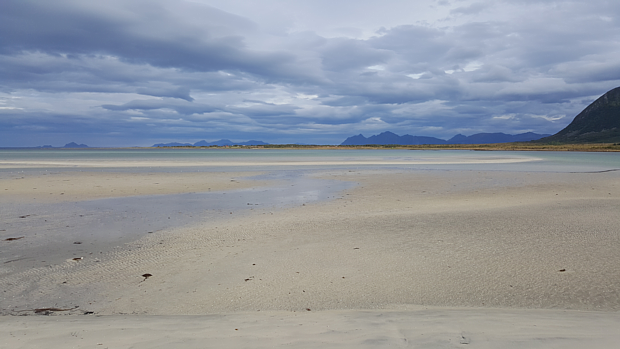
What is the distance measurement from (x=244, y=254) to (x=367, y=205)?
688cm

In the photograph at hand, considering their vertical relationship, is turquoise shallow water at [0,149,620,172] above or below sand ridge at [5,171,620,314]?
above

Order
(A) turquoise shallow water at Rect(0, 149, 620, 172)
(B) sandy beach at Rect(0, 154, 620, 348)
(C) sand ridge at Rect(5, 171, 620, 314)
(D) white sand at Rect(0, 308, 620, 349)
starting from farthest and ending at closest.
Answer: (A) turquoise shallow water at Rect(0, 149, 620, 172), (C) sand ridge at Rect(5, 171, 620, 314), (B) sandy beach at Rect(0, 154, 620, 348), (D) white sand at Rect(0, 308, 620, 349)

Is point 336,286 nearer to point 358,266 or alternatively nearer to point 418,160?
point 358,266

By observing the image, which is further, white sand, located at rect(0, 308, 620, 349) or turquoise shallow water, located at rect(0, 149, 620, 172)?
turquoise shallow water, located at rect(0, 149, 620, 172)

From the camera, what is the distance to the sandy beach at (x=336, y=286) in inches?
157

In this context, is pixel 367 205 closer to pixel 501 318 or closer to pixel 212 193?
pixel 212 193

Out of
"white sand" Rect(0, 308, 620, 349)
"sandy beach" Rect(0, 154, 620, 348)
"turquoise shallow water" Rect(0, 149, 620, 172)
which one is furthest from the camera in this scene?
"turquoise shallow water" Rect(0, 149, 620, 172)

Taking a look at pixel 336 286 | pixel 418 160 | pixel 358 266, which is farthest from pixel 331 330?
pixel 418 160

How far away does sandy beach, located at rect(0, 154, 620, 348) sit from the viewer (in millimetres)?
3988

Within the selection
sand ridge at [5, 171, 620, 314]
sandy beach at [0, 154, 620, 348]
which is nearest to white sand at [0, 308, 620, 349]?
sandy beach at [0, 154, 620, 348]

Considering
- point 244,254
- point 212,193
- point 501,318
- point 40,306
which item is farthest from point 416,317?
point 212,193

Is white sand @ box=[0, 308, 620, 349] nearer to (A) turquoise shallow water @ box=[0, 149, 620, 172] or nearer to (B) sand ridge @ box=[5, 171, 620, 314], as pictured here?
(B) sand ridge @ box=[5, 171, 620, 314]

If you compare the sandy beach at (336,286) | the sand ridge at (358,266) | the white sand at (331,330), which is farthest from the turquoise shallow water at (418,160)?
the white sand at (331,330)

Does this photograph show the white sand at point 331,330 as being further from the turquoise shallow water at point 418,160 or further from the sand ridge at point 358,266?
the turquoise shallow water at point 418,160
